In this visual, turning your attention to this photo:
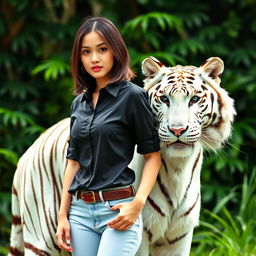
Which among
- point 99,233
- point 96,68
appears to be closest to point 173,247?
point 99,233

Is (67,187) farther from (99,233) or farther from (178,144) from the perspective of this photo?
(178,144)

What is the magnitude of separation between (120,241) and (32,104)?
4221 millimetres

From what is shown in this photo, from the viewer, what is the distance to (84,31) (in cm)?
290

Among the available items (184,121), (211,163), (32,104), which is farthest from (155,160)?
(32,104)

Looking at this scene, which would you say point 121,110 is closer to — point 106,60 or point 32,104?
point 106,60

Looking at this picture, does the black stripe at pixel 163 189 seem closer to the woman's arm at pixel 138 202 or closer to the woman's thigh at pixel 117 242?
the woman's arm at pixel 138 202

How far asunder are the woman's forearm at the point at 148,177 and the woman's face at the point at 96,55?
0.44 metres

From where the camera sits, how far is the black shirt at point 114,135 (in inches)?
111

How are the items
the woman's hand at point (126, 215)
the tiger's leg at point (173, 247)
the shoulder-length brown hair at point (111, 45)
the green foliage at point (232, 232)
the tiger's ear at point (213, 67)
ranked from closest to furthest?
the woman's hand at point (126, 215) → the shoulder-length brown hair at point (111, 45) → the tiger's ear at point (213, 67) → the tiger's leg at point (173, 247) → the green foliage at point (232, 232)

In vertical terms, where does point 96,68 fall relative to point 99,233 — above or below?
above

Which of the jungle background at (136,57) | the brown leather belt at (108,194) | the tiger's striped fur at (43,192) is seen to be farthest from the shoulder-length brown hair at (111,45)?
the jungle background at (136,57)

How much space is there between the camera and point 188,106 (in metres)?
3.02

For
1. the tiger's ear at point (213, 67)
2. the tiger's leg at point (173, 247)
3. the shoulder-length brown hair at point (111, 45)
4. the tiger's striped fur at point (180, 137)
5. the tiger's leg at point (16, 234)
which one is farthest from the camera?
the tiger's leg at point (16, 234)

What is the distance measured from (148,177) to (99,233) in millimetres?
342
